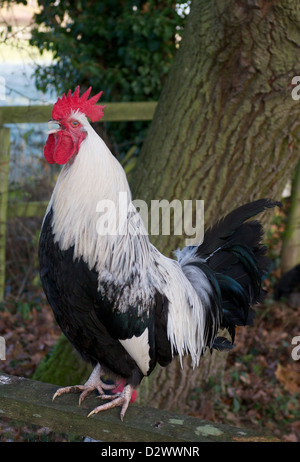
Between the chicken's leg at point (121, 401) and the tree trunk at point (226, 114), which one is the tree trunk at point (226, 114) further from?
the chicken's leg at point (121, 401)

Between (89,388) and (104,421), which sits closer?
(104,421)

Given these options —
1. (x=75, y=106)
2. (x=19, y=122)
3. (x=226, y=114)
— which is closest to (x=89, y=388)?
(x=75, y=106)

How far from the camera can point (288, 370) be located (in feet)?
17.4

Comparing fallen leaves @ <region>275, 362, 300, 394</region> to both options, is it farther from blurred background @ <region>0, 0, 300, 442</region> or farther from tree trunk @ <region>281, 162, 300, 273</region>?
tree trunk @ <region>281, 162, 300, 273</region>

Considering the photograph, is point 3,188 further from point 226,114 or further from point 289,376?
point 289,376

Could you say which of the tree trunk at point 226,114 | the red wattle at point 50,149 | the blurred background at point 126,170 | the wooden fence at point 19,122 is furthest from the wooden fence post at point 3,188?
the red wattle at point 50,149

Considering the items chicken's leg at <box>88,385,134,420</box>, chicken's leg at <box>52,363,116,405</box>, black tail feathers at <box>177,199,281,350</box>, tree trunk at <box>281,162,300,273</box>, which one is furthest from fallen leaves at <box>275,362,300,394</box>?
chicken's leg at <box>88,385,134,420</box>

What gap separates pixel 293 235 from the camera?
22.0 feet

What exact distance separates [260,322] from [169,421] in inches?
160

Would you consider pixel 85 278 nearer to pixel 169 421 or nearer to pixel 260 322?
pixel 169 421

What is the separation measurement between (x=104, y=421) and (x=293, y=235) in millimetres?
4913

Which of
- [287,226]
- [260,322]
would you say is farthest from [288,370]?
[287,226]

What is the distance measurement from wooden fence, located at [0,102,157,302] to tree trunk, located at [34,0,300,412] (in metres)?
2.09
